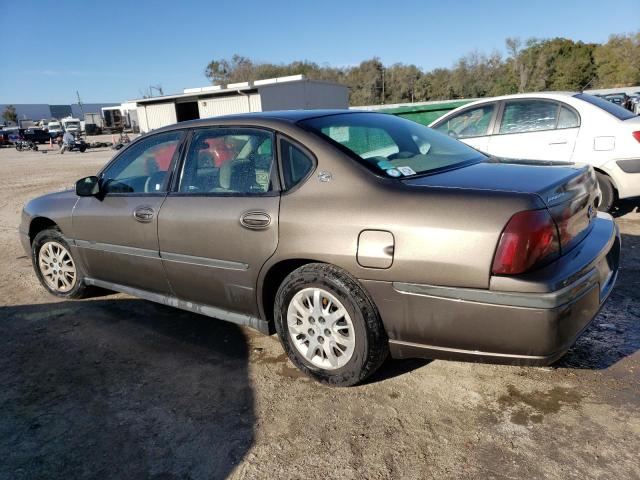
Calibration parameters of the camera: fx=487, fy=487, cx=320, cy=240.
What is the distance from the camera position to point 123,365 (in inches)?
132

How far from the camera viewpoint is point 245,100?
31250 mm

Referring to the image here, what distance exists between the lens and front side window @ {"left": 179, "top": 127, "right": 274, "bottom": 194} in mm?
3098

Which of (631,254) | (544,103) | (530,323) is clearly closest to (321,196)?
(530,323)

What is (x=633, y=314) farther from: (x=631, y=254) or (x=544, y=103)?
(x=544, y=103)

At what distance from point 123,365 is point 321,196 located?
1.85 meters

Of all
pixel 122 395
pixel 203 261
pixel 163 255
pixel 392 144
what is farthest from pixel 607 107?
pixel 122 395

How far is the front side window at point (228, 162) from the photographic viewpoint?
310 centimetres

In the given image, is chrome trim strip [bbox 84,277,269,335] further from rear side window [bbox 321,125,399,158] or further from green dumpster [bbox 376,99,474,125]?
green dumpster [bbox 376,99,474,125]

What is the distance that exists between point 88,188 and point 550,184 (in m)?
3.47

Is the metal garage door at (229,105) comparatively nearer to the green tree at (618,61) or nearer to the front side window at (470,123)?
the front side window at (470,123)

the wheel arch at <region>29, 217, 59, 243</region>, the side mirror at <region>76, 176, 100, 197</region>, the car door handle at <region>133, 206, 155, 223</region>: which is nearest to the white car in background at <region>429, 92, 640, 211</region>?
the car door handle at <region>133, 206, 155, 223</region>

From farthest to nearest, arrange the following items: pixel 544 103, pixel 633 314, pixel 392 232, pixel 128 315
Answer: pixel 544 103
pixel 128 315
pixel 633 314
pixel 392 232

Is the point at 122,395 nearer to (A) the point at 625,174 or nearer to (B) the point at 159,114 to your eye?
(A) the point at 625,174

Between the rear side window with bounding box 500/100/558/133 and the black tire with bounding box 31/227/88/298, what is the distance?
17.9 ft
